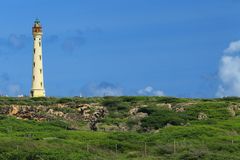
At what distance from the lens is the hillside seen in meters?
54.9

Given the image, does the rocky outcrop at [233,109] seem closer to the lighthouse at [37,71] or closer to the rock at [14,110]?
the rock at [14,110]

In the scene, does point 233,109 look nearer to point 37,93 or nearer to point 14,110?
point 14,110

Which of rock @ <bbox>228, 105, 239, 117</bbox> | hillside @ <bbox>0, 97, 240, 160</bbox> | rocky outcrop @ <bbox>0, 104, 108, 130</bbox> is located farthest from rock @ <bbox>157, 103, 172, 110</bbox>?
rock @ <bbox>228, 105, 239, 117</bbox>

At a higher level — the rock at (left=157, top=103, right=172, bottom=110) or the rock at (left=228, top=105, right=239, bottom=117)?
the rock at (left=157, top=103, right=172, bottom=110)

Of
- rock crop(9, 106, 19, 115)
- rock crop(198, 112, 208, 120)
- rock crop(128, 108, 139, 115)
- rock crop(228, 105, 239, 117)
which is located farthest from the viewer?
rock crop(9, 106, 19, 115)

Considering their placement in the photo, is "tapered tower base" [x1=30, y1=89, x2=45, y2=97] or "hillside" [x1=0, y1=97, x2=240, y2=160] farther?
"tapered tower base" [x1=30, y1=89, x2=45, y2=97]

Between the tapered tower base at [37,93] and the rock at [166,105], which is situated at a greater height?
the tapered tower base at [37,93]

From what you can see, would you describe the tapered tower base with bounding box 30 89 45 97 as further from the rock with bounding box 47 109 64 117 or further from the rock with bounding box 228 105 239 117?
the rock with bounding box 228 105 239 117

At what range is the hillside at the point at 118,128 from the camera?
54906 millimetres

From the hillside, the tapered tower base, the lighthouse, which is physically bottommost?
the hillside

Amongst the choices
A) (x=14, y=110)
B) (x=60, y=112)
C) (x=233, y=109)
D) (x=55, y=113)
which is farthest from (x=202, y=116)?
(x=14, y=110)

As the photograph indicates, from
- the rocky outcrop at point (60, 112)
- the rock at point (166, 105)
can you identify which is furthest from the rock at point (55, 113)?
the rock at point (166, 105)

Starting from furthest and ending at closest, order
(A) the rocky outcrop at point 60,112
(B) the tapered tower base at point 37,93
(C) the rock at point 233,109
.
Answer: (B) the tapered tower base at point 37,93 → (C) the rock at point 233,109 → (A) the rocky outcrop at point 60,112

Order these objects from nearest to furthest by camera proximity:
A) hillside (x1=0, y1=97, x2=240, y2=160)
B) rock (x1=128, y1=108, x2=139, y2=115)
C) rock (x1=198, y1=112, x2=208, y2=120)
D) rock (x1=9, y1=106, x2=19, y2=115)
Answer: hillside (x1=0, y1=97, x2=240, y2=160), rock (x1=198, y1=112, x2=208, y2=120), rock (x1=128, y1=108, x2=139, y2=115), rock (x1=9, y1=106, x2=19, y2=115)
